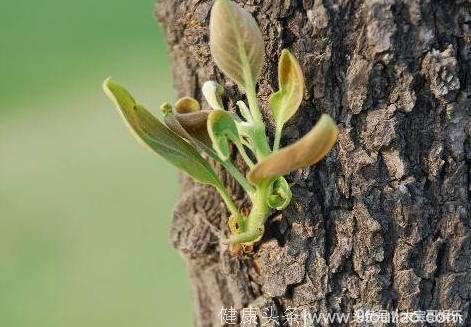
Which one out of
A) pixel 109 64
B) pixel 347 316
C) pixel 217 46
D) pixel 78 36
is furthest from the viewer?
pixel 78 36

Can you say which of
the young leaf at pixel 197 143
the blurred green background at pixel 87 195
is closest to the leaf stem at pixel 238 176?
the young leaf at pixel 197 143

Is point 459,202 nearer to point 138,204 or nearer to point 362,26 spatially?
point 362,26

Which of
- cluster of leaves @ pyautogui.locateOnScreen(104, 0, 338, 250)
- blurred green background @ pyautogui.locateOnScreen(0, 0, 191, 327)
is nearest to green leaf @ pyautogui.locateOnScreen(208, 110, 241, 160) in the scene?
cluster of leaves @ pyautogui.locateOnScreen(104, 0, 338, 250)

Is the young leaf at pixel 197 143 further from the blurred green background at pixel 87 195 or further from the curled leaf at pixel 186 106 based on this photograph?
the blurred green background at pixel 87 195

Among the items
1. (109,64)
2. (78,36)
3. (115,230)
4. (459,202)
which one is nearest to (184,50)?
(459,202)

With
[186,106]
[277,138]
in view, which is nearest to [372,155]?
[277,138]

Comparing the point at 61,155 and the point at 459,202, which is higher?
the point at 61,155
